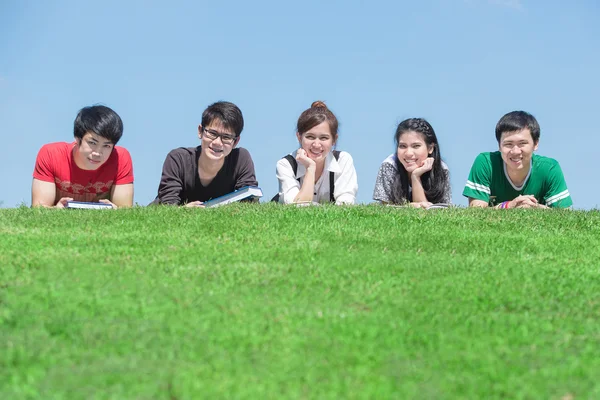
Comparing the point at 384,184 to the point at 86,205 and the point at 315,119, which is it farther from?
the point at 86,205

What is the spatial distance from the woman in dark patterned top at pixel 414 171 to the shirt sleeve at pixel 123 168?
162 inches

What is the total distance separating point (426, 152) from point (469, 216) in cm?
177

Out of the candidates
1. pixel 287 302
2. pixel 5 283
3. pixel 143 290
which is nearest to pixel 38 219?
pixel 5 283

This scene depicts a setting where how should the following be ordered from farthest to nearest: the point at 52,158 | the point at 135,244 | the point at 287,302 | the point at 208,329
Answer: the point at 52,158
the point at 135,244
the point at 287,302
the point at 208,329

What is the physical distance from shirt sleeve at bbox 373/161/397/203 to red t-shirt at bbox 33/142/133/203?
4.14 metres

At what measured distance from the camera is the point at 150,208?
422 inches

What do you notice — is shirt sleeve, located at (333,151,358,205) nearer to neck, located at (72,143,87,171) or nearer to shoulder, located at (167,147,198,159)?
shoulder, located at (167,147,198,159)

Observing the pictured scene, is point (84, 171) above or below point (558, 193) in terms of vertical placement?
above

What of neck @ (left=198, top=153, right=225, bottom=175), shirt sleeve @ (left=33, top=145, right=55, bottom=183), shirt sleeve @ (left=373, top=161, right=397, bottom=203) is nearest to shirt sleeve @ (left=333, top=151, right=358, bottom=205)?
shirt sleeve @ (left=373, top=161, right=397, bottom=203)

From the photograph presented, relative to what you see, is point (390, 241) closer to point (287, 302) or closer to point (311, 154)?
point (287, 302)

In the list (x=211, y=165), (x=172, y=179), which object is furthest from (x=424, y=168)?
(x=172, y=179)

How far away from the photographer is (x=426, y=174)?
12.3 metres

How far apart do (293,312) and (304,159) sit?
625 cm

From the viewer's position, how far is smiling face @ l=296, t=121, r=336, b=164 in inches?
471
